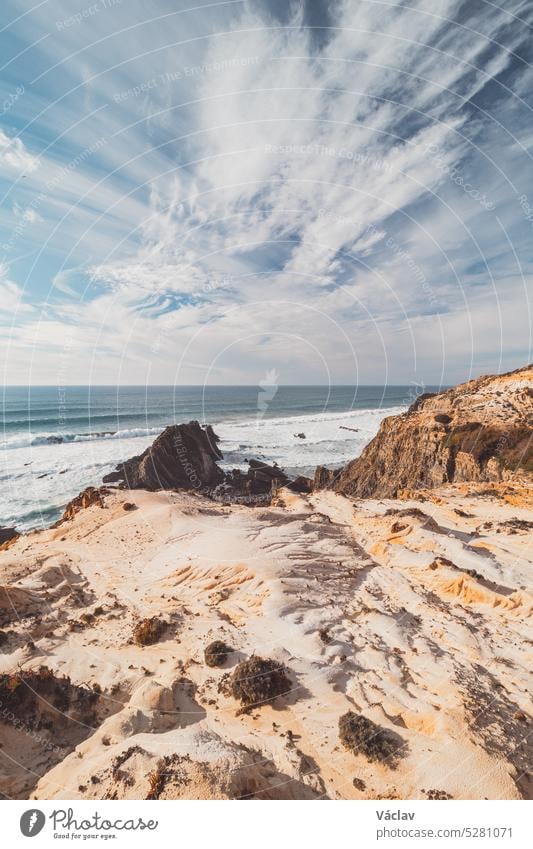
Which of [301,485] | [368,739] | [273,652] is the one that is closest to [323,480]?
[301,485]

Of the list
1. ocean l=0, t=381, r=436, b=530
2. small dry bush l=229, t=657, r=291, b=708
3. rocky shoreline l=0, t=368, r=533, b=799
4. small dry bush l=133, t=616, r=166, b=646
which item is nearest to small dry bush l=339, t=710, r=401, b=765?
rocky shoreline l=0, t=368, r=533, b=799

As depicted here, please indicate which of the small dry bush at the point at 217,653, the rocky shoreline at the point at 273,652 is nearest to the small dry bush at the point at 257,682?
the rocky shoreline at the point at 273,652

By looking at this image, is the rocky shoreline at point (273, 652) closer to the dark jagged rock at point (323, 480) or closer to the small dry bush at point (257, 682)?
the small dry bush at point (257, 682)

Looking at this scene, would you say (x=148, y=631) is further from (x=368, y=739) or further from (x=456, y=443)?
(x=456, y=443)

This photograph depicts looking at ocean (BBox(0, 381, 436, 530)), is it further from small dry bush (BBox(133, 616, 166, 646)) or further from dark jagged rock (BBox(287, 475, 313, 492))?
Answer: small dry bush (BBox(133, 616, 166, 646))

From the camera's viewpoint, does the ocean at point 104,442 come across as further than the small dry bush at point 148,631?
Yes

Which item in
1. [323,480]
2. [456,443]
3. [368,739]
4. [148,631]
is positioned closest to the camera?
[368,739]
